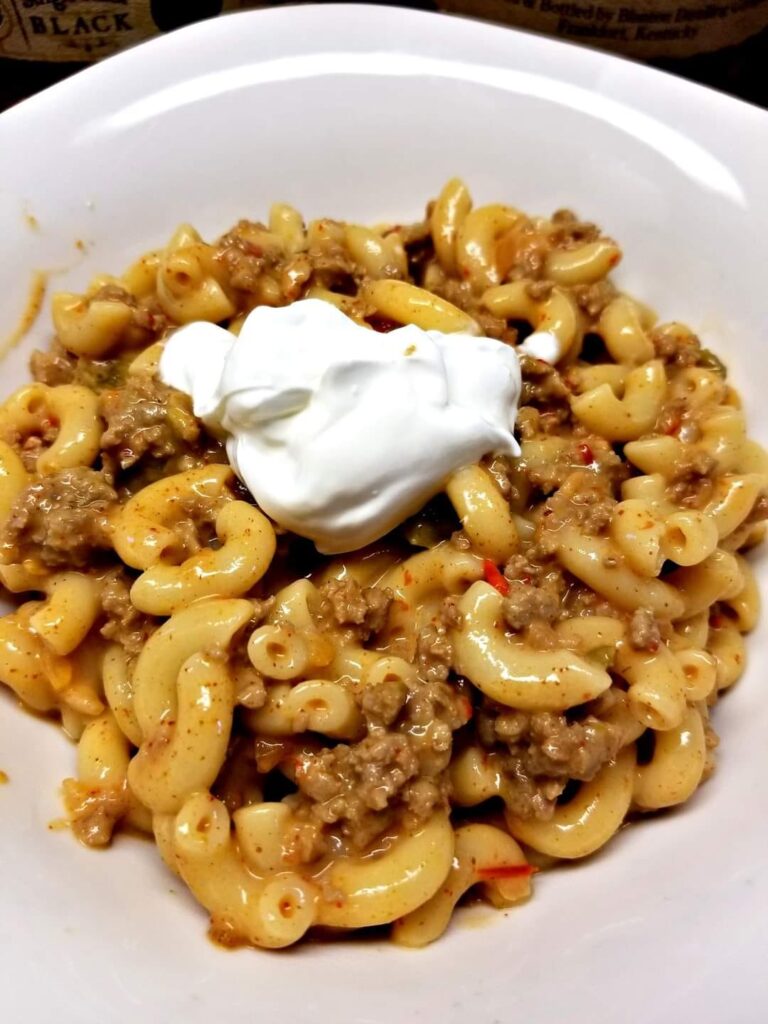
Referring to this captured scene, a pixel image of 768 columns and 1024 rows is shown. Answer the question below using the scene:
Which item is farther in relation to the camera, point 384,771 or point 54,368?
point 54,368

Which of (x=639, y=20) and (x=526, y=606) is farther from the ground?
(x=639, y=20)

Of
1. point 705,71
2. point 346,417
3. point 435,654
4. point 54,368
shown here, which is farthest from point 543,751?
point 705,71

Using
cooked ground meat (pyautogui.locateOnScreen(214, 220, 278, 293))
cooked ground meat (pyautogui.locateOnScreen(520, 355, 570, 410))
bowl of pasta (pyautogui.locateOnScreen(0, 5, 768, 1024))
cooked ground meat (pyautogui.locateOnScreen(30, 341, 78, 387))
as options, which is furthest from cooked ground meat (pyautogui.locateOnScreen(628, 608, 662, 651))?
cooked ground meat (pyautogui.locateOnScreen(30, 341, 78, 387))

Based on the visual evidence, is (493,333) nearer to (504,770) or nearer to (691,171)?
(691,171)

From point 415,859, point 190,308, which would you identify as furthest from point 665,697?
point 190,308

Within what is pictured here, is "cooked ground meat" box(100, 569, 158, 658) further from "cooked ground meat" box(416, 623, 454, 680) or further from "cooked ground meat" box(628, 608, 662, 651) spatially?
"cooked ground meat" box(628, 608, 662, 651)

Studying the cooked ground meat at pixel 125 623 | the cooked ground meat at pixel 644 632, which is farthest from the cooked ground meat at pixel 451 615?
the cooked ground meat at pixel 125 623

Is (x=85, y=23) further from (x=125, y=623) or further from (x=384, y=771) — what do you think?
(x=384, y=771)
